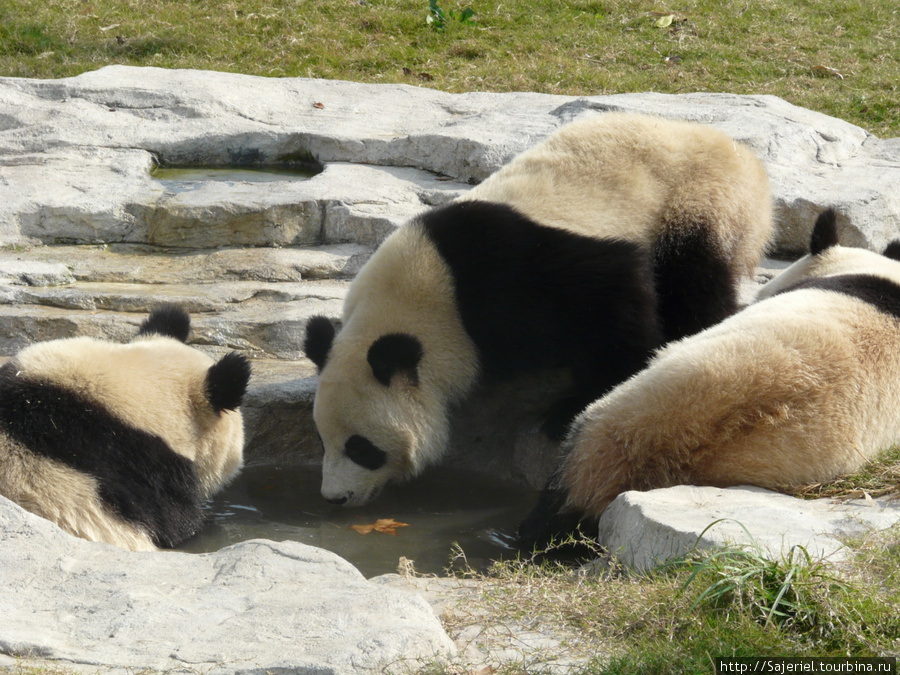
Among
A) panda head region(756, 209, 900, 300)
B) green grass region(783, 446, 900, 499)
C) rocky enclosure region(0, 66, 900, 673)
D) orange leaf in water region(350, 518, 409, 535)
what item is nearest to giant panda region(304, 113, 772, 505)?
orange leaf in water region(350, 518, 409, 535)

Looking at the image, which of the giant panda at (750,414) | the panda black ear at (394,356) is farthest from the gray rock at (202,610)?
the panda black ear at (394,356)

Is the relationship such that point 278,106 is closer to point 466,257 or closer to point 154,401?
point 466,257

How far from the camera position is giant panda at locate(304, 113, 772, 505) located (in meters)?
4.41

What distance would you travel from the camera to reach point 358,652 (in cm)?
229

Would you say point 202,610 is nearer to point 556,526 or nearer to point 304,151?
point 556,526

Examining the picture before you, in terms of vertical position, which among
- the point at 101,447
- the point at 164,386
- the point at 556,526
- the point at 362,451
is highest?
the point at 164,386

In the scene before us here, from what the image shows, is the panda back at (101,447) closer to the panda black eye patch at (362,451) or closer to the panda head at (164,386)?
the panda head at (164,386)

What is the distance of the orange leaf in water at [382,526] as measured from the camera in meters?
4.30

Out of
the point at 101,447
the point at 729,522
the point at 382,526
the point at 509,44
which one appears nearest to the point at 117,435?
the point at 101,447

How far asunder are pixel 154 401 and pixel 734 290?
2.94 metres

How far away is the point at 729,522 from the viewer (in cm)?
291

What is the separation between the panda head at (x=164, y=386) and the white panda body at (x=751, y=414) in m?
1.50

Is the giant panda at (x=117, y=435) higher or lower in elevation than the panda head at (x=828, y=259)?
lower

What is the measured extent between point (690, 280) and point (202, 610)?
311 cm
